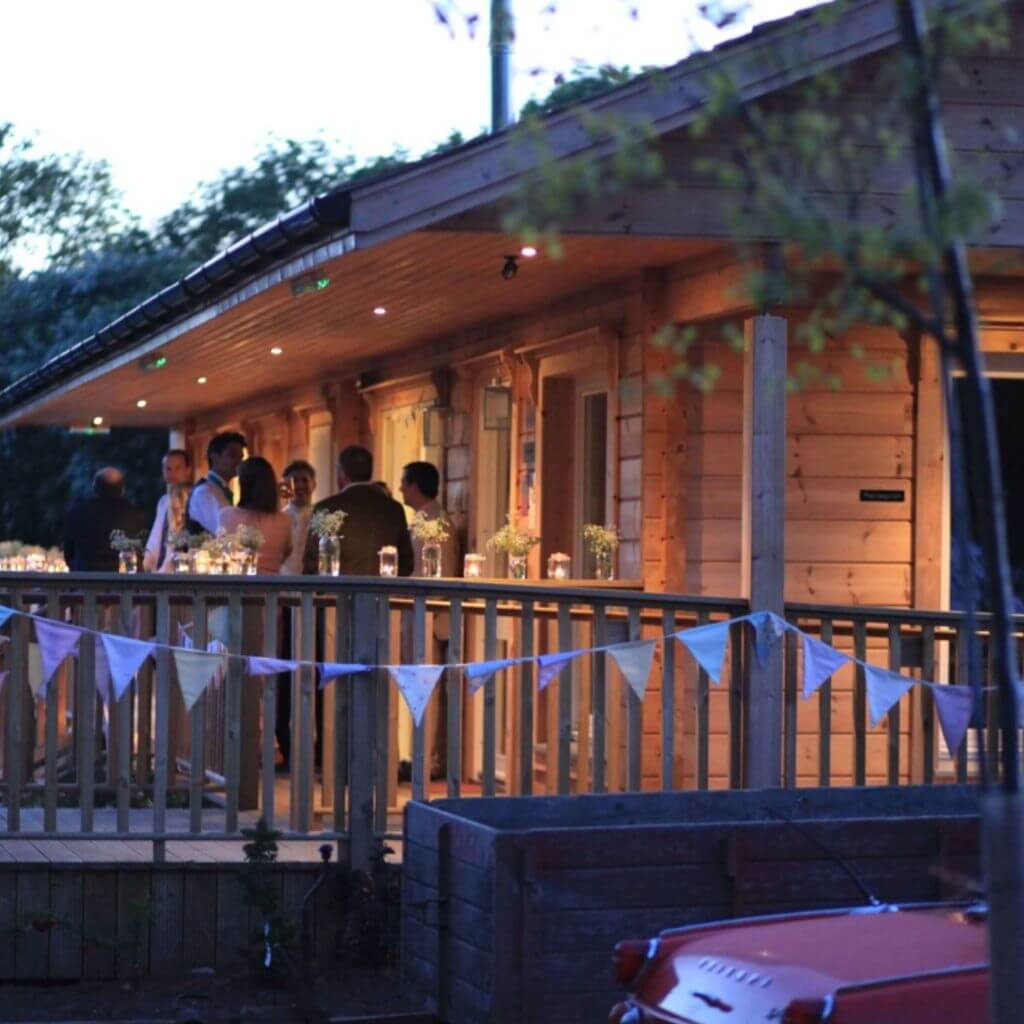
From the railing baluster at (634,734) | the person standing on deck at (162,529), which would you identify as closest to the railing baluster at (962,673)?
the railing baluster at (634,734)

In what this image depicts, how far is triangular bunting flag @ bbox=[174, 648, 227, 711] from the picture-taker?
331 inches

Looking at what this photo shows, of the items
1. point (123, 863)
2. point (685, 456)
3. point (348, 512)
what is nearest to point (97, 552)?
point (348, 512)

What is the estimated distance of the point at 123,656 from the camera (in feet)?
27.8

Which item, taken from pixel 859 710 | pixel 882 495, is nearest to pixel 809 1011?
pixel 859 710

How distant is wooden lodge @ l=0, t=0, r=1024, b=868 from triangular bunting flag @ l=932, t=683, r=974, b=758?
0.92 ft

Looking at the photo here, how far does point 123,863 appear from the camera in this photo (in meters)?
8.81

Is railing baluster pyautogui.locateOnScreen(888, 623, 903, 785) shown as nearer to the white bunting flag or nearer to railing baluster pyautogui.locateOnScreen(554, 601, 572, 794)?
railing baluster pyautogui.locateOnScreen(554, 601, 572, 794)

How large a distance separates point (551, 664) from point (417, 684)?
1.79 ft

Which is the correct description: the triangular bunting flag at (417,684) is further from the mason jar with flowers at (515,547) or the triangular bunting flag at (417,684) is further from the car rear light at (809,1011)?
the car rear light at (809,1011)

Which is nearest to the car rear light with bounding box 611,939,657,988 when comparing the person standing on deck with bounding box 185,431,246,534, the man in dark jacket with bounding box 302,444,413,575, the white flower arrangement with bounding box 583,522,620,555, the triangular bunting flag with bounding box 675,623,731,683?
the triangular bunting flag with bounding box 675,623,731,683

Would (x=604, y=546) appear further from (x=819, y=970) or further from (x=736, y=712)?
(x=819, y=970)

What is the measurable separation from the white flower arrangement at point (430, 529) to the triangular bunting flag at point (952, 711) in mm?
4668

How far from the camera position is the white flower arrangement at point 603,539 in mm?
11758

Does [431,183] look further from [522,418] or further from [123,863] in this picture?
[522,418]
